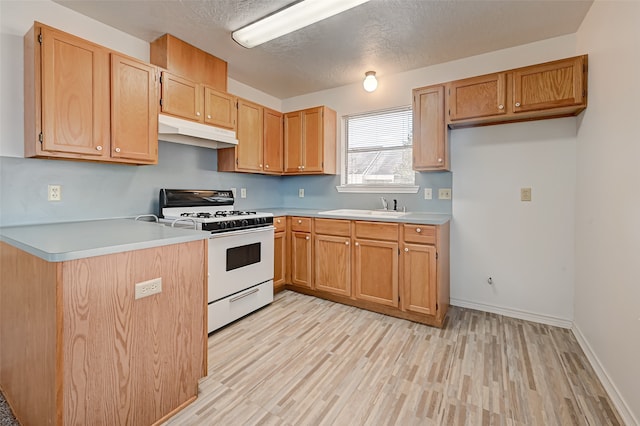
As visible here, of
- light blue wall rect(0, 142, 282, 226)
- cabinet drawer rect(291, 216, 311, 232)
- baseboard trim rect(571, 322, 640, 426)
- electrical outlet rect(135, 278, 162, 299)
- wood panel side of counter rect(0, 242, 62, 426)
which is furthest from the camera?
cabinet drawer rect(291, 216, 311, 232)

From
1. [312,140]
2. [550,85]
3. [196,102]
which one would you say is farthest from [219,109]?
[550,85]

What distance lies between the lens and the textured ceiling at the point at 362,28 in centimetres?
212

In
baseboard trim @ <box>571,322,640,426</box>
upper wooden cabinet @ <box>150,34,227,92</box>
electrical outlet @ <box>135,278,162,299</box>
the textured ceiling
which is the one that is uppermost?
the textured ceiling

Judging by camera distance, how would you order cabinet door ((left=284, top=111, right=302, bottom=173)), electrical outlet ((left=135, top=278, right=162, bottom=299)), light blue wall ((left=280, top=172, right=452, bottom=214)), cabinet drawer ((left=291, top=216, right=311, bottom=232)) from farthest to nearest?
cabinet door ((left=284, top=111, right=302, bottom=173))
cabinet drawer ((left=291, top=216, right=311, bottom=232))
light blue wall ((left=280, top=172, right=452, bottom=214))
electrical outlet ((left=135, top=278, right=162, bottom=299))

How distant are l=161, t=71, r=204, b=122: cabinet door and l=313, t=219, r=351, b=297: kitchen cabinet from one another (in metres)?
1.59

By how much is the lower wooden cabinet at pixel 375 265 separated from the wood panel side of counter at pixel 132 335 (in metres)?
1.64

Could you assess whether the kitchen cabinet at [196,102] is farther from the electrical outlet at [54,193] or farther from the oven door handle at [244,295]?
the oven door handle at [244,295]

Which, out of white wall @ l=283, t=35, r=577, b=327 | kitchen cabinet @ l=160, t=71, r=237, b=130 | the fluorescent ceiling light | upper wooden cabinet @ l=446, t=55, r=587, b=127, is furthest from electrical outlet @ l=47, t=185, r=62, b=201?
white wall @ l=283, t=35, r=577, b=327

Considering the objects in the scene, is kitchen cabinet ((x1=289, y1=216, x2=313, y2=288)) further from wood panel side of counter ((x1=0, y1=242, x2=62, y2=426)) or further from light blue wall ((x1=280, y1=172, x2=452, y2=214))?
wood panel side of counter ((x1=0, y1=242, x2=62, y2=426))

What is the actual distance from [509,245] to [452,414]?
1.81 m

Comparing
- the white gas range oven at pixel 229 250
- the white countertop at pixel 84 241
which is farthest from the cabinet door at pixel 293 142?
the white countertop at pixel 84 241

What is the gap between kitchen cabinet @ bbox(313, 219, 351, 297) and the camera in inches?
119

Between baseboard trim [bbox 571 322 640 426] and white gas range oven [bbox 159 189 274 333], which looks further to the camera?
white gas range oven [bbox 159 189 274 333]

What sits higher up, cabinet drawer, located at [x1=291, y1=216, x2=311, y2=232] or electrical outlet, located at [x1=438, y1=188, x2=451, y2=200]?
electrical outlet, located at [x1=438, y1=188, x2=451, y2=200]
